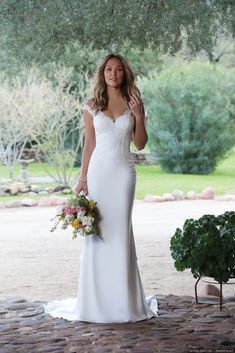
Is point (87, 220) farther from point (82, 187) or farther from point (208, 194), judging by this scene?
point (208, 194)

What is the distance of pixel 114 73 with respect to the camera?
4.74 metres

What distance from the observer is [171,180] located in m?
15.1

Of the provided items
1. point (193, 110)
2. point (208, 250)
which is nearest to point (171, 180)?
point (193, 110)

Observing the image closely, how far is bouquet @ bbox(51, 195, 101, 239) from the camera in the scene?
15.4ft

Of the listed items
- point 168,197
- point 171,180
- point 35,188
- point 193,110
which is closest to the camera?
point 168,197

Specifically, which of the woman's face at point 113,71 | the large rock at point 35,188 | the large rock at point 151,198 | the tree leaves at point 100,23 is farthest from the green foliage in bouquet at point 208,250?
the large rock at point 35,188

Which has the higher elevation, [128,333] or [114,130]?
[114,130]

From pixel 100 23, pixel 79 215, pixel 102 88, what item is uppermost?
pixel 100 23

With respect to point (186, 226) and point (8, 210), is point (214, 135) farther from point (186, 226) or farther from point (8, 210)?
point (186, 226)

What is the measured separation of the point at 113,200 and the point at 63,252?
385 cm

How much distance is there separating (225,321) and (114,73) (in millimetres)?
1764

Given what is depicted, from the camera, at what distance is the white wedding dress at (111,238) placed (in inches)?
189

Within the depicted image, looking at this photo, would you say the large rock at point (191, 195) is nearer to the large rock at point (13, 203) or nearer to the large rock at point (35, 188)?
the large rock at point (35, 188)

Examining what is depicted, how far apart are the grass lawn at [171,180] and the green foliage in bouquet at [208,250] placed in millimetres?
8331
